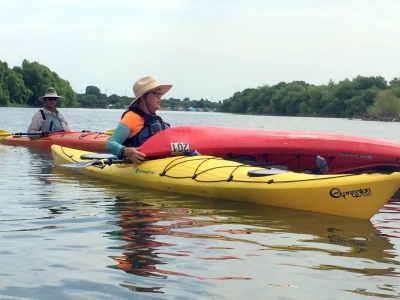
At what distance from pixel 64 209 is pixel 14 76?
73816mm

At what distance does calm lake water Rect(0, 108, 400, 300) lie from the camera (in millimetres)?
3891

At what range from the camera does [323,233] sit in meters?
5.49

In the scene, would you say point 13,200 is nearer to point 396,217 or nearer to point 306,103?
point 396,217

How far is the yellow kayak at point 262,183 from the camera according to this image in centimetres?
583

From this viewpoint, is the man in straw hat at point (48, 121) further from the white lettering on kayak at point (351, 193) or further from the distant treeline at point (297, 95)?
the distant treeline at point (297, 95)

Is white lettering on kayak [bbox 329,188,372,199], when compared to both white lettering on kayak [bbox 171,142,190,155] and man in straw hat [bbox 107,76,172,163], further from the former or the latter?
man in straw hat [bbox 107,76,172,163]

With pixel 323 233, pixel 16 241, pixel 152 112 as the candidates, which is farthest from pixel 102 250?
pixel 152 112

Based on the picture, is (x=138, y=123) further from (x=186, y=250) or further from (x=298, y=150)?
(x=186, y=250)

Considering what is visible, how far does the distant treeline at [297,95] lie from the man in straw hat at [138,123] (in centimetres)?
6714

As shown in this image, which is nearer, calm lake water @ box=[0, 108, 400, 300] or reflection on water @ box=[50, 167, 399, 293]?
calm lake water @ box=[0, 108, 400, 300]

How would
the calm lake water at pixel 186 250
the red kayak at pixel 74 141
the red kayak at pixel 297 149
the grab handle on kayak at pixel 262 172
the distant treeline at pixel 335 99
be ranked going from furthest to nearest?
the distant treeline at pixel 335 99
the red kayak at pixel 74 141
the red kayak at pixel 297 149
the grab handle on kayak at pixel 262 172
the calm lake water at pixel 186 250

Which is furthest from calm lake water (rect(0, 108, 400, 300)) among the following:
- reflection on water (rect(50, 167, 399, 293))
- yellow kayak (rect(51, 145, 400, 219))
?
yellow kayak (rect(51, 145, 400, 219))

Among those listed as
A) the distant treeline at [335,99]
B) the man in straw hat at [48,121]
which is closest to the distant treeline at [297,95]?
the distant treeline at [335,99]

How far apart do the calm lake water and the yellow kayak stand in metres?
0.11
